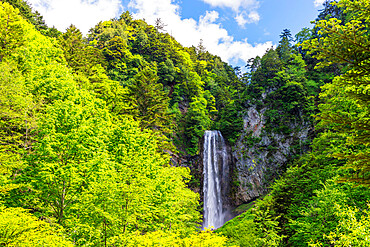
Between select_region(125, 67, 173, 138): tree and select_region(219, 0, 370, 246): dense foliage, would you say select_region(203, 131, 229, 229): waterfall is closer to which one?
select_region(219, 0, 370, 246): dense foliage

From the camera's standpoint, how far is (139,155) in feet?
42.9

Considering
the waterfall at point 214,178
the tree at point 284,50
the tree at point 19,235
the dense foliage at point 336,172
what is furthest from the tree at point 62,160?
the tree at point 284,50

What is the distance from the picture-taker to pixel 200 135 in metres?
38.2

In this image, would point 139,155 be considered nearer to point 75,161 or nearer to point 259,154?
point 75,161

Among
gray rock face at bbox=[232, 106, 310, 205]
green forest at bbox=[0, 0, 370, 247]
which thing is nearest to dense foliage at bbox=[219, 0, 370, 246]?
green forest at bbox=[0, 0, 370, 247]

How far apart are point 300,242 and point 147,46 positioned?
44835mm

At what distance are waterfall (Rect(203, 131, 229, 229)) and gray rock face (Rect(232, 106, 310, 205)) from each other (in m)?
2.57

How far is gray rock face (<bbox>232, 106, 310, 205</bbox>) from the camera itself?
34.2 meters

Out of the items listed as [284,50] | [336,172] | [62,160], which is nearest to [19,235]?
[62,160]

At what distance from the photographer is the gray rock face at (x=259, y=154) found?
34219mm

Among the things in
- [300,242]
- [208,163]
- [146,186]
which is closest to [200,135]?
[208,163]

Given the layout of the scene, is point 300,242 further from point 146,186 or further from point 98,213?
point 98,213

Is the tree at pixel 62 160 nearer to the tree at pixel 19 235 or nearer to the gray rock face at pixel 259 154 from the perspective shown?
the tree at pixel 19 235

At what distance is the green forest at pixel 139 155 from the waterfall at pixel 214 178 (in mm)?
2024
